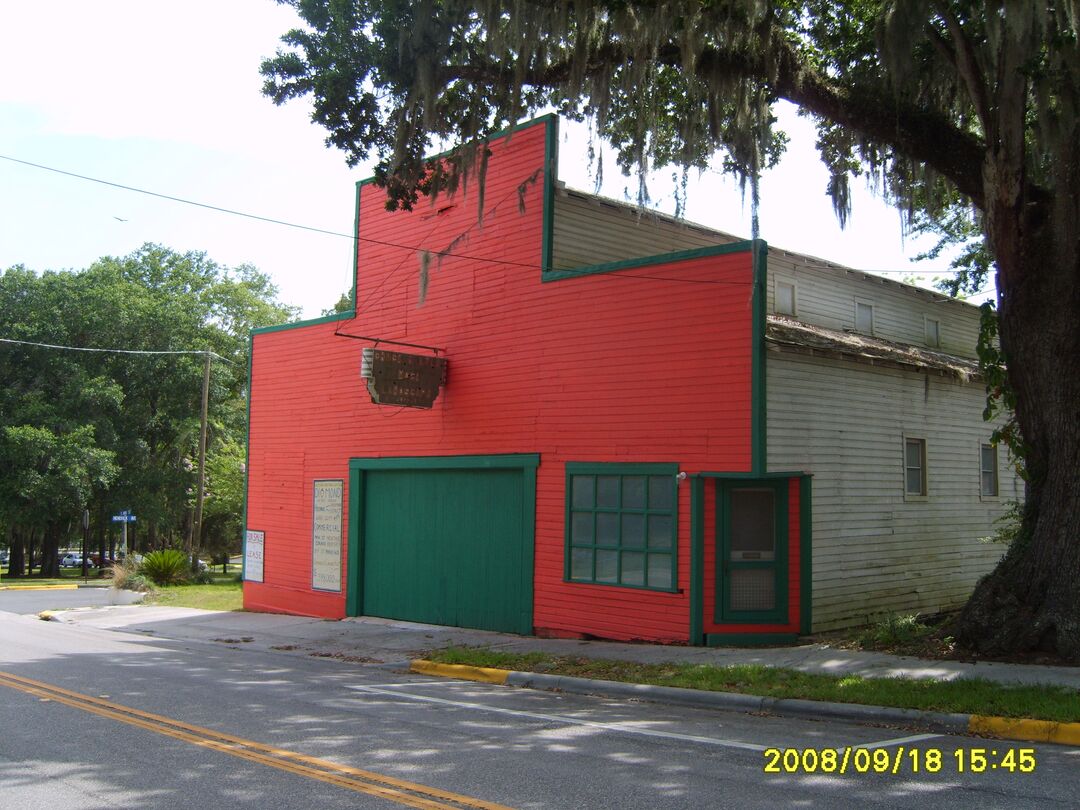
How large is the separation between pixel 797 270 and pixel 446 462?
7.20 m

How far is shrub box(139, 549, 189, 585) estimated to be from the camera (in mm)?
28484

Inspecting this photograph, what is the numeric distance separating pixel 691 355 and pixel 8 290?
4089 centimetres

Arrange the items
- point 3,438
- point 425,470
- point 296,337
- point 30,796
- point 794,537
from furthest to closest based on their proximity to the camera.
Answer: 1. point 3,438
2. point 296,337
3. point 425,470
4. point 794,537
5. point 30,796

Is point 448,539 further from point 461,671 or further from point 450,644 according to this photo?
point 461,671

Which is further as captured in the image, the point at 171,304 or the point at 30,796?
the point at 171,304

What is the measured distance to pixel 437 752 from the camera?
23.5ft

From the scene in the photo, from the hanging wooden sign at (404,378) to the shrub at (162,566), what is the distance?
16.4 m

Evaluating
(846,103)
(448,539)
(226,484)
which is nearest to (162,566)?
(226,484)

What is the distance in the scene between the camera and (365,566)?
17766mm

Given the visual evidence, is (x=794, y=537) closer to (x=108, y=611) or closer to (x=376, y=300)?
(x=376, y=300)

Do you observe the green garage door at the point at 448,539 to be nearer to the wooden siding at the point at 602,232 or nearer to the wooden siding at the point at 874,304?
the wooden siding at the point at 602,232

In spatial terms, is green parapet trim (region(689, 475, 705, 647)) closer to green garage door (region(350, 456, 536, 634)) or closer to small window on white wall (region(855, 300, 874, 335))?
green garage door (region(350, 456, 536, 634))

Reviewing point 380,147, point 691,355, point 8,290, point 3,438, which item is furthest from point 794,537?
point 8,290

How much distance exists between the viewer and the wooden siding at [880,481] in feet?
42.6
